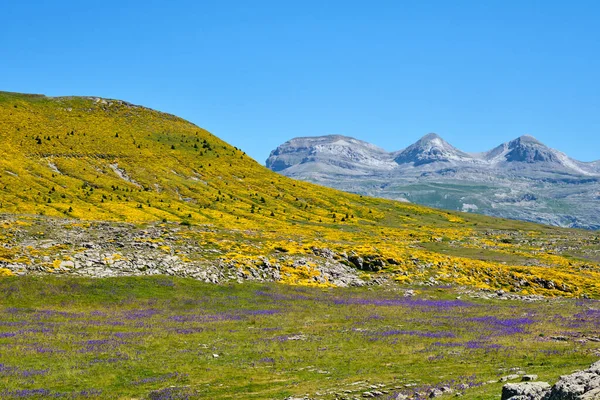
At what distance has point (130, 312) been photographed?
4647 centimetres

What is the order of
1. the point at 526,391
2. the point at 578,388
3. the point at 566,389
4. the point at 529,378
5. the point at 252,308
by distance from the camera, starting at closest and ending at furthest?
the point at 578,388 → the point at 566,389 → the point at 526,391 → the point at 529,378 → the point at 252,308

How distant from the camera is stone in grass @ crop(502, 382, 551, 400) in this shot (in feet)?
53.0

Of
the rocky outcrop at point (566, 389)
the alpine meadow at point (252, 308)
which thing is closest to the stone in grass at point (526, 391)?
the rocky outcrop at point (566, 389)

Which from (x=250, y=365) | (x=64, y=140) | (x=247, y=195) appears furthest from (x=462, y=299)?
(x=64, y=140)

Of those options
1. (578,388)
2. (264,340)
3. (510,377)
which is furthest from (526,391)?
(264,340)

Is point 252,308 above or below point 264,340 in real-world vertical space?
above

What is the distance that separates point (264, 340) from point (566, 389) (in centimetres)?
2448

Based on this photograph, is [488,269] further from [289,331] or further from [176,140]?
[176,140]

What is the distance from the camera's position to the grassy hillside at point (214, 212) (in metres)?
69.9

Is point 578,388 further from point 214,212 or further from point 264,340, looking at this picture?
point 214,212

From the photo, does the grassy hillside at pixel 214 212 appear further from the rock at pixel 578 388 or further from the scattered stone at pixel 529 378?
the rock at pixel 578 388

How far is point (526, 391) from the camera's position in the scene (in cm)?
1680

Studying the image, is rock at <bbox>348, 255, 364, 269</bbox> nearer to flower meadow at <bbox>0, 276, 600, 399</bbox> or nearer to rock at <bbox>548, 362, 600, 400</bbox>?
flower meadow at <bbox>0, 276, 600, 399</bbox>

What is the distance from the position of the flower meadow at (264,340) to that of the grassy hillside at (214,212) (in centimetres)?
830
